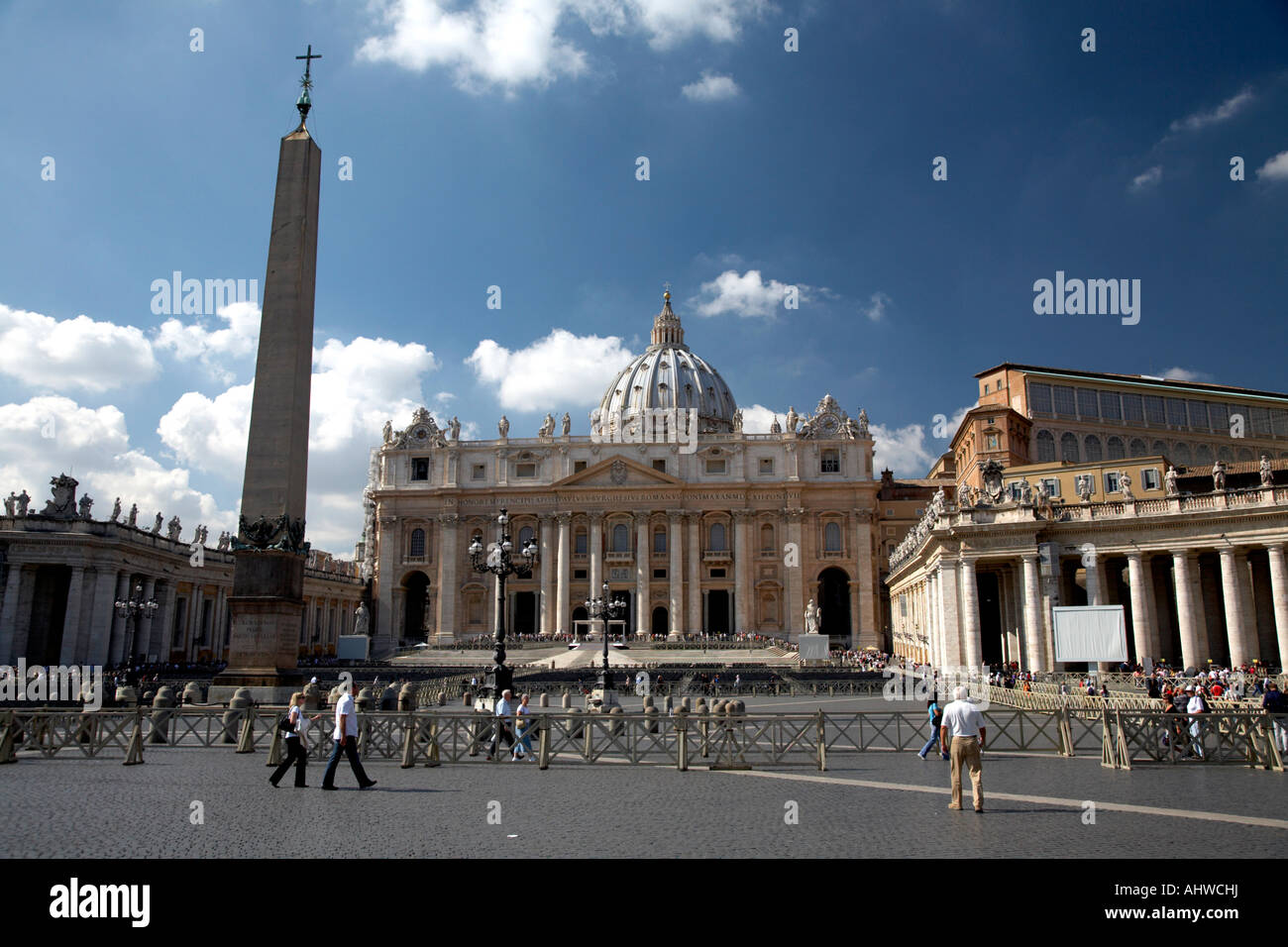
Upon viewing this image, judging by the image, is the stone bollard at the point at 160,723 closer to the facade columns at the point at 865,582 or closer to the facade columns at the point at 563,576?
the facade columns at the point at 563,576

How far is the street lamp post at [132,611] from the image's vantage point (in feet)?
116

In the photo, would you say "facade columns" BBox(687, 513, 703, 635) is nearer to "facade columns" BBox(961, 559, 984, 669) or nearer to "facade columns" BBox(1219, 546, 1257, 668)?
"facade columns" BBox(961, 559, 984, 669)

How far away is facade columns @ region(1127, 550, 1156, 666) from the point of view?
30031mm

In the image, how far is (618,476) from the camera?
2867 inches

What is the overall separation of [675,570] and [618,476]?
8837mm

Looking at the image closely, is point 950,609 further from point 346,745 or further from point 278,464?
point 346,745

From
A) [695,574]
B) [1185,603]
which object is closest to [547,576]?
[695,574]

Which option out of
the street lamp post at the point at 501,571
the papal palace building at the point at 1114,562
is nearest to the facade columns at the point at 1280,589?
the papal palace building at the point at 1114,562

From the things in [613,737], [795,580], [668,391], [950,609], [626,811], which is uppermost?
[668,391]

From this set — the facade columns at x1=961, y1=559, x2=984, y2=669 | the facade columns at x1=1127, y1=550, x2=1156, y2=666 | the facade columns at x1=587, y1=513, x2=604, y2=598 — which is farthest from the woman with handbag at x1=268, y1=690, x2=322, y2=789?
the facade columns at x1=587, y1=513, x2=604, y2=598

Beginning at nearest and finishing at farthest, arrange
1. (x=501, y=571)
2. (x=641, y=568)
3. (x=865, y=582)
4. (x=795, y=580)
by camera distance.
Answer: (x=501, y=571)
(x=865, y=582)
(x=795, y=580)
(x=641, y=568)

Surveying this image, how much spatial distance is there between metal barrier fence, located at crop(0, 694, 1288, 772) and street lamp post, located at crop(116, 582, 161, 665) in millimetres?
23793
